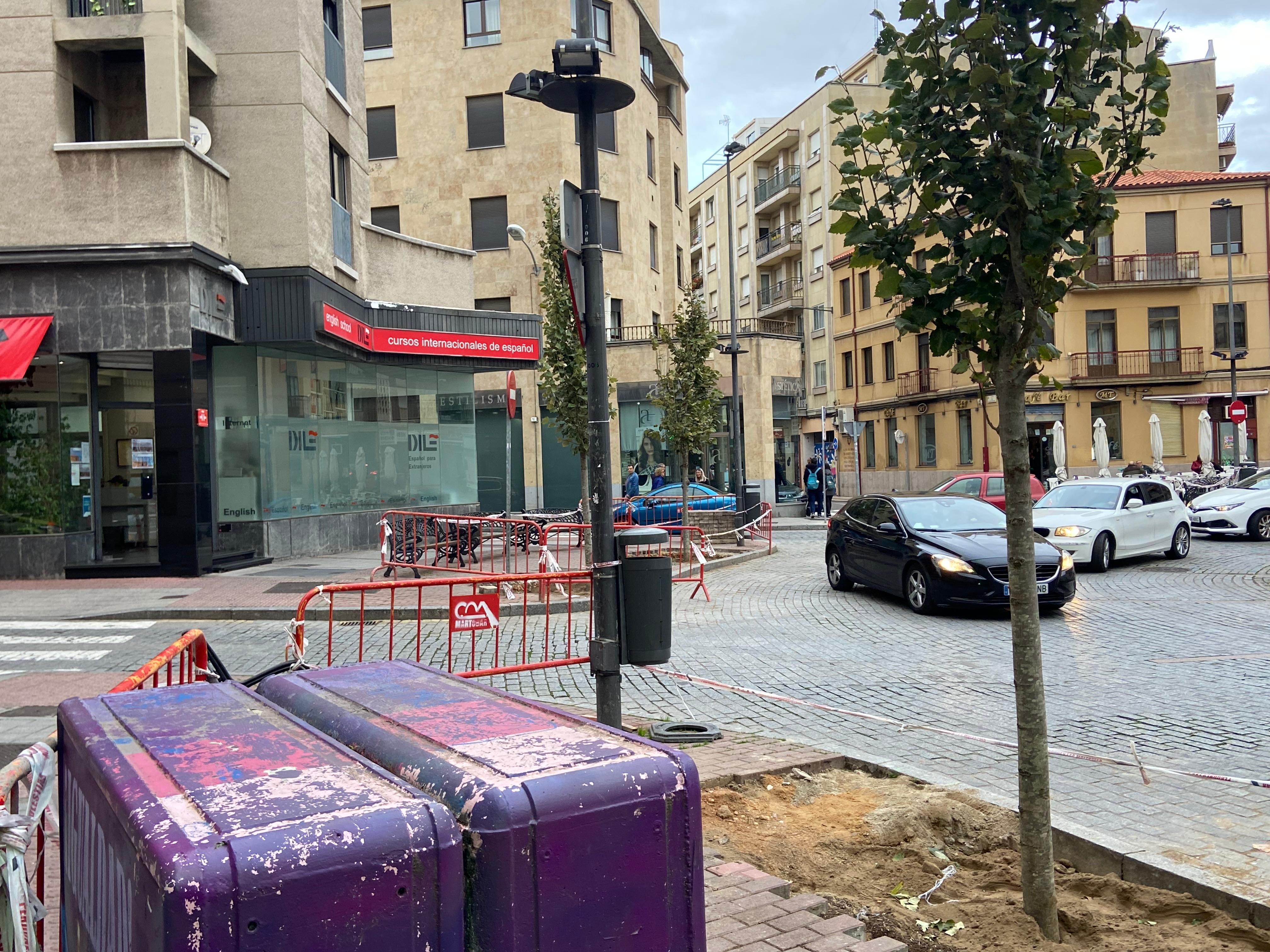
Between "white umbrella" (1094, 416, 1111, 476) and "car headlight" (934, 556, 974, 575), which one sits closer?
"car headlight" (934, 556, 974, 575)

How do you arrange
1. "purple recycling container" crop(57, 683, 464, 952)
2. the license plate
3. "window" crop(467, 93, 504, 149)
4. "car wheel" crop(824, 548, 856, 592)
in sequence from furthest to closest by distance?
"window" crop(467, 93, 504, 149) → "car wheel" crop(824, 548, 856, 592) → the license plate → "purple recycling container" crop(57, 683, 464, 952)

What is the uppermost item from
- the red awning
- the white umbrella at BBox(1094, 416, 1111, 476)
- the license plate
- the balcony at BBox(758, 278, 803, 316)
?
the balcony at BBox(758, 278, 803, 316)

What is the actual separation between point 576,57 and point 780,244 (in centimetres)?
6128

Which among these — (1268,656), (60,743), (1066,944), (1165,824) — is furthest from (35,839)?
(1268,656)

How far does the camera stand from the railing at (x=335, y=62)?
2095cm

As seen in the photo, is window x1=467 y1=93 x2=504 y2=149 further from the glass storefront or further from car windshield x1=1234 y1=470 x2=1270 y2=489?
car windshield x1=1234 y1=470 x2=1270 y2=489

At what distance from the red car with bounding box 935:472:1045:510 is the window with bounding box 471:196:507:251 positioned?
18.5m

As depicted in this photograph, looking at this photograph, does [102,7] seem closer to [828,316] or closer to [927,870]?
[927,870]

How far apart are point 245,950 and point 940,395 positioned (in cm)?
4970

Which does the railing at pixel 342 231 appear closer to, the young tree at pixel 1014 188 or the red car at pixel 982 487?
the red car at pixel 982 487

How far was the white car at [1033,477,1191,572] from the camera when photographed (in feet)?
55.9

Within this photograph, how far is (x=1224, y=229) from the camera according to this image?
44750 mm

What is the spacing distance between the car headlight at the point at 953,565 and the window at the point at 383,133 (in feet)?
97.4

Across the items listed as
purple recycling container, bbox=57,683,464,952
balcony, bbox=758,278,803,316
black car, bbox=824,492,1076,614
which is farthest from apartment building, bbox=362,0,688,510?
purple recycling container, bbox=57,683,464,952
